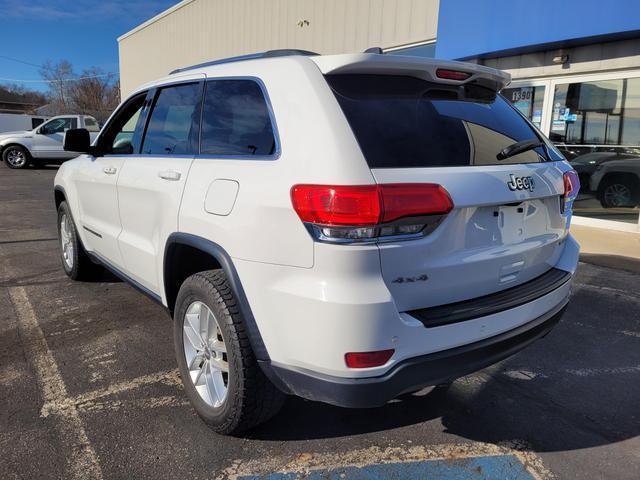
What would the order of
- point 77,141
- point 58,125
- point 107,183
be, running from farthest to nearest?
point 58,125 → point 77,141 → point 107,183

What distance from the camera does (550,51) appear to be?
28.9ft

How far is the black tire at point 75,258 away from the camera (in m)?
4.81

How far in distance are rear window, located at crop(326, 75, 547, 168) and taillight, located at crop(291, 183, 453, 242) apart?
167 millimetres

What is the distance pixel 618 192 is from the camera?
8430 millimetres

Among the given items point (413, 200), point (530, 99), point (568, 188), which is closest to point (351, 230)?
point (413, 200)

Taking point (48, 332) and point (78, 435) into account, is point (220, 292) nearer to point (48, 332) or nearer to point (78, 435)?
point (78, 435)

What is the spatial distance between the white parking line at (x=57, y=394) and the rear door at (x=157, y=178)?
2.57 ft

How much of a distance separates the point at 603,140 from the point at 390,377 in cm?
808

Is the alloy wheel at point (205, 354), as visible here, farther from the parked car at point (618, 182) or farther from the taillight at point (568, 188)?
the parked car at point (618, 182)

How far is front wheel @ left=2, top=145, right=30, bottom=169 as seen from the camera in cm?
1836

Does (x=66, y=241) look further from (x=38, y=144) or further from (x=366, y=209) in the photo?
(x=38, y=144)

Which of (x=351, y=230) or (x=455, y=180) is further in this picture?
(x=455, y=180)

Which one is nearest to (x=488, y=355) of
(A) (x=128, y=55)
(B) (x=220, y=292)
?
(B) (x=220, y=292)

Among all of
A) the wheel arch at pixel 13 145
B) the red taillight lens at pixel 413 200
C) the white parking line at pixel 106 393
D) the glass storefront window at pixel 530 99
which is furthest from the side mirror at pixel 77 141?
the wheel arch at pixel 13 145
